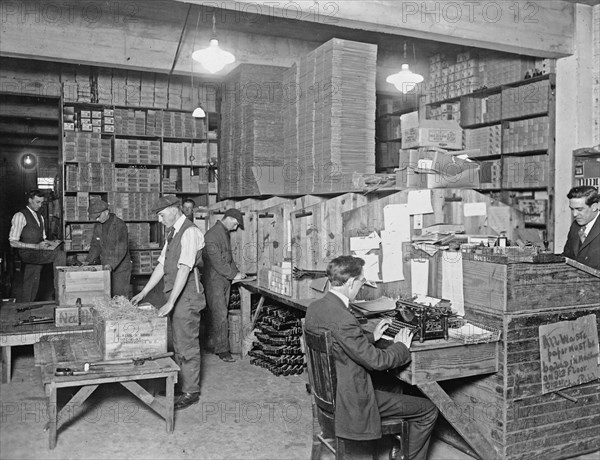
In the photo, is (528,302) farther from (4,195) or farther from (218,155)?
(4,195)

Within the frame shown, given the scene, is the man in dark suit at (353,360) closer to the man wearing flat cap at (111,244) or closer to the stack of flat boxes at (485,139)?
the man wearing flat cap at (111,244)

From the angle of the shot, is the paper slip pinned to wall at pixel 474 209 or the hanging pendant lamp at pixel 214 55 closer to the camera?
the paper slip pinned to wall at pixel 474 209

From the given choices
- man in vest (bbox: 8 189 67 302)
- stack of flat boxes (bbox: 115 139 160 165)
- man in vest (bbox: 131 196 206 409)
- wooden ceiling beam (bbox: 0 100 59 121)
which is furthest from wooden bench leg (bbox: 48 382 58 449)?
wooden ceiling beam (bbox: 0 100 59 121)

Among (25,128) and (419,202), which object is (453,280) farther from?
(25,128)

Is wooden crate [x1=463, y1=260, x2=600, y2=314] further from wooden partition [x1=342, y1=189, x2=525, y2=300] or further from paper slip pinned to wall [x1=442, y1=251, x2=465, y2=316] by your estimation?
wooden partition [x1=342, y1=189, x2=525, y2=300]

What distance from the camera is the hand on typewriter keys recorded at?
3396mm

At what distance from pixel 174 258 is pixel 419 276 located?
2.00 metres

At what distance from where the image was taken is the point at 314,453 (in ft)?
12.2

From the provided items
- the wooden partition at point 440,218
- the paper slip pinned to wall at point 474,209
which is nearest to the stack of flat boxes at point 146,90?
the wooden partition at point 440,218

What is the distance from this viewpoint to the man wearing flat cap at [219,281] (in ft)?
20.6

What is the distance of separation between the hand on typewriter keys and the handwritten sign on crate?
0.89 meters

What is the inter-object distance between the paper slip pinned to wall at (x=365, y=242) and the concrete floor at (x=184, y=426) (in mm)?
1392

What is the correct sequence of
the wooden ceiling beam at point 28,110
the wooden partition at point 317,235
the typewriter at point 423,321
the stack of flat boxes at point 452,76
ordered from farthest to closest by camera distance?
the wooden ceiling beam at point 28,110, the stack of flat boxes at point 452,76, the wooden partition at point 317,235, the typewriter at point 423,321

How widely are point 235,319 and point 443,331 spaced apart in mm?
3304
